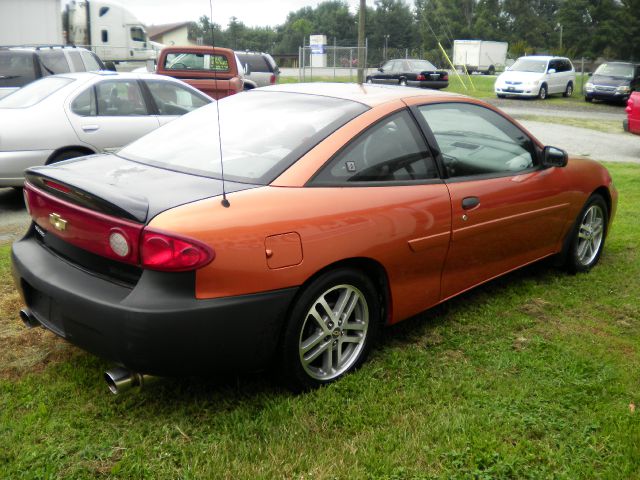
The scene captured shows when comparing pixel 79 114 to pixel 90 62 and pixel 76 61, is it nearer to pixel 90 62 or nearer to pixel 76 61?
pixel 76 61

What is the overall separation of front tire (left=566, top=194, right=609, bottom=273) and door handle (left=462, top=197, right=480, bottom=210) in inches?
55.3

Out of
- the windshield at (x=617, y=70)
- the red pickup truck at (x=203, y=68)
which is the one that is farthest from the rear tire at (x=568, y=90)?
the red pickup truck at (x=203, y=68)

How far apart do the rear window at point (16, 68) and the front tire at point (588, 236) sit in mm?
9850

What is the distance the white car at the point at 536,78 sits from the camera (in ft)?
89.9

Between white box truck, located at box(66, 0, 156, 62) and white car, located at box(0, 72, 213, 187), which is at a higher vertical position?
white box truck, located at box(66, 0, 156, 62)

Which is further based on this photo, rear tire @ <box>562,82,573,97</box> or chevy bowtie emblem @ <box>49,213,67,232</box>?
rear tire @ <box>562,82,573,97</box>

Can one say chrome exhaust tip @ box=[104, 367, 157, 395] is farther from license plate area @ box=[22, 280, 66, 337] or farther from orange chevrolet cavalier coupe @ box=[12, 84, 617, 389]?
license plate area @ box=[22, 280, 66, 337]

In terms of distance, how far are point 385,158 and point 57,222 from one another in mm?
1648

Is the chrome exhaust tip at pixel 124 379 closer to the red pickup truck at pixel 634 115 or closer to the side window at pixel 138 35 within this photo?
the red pickup truck at pixel 634 115

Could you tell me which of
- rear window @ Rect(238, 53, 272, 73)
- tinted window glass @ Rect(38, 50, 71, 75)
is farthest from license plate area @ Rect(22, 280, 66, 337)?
rear window @ Rect(238, 53, 272, 73)

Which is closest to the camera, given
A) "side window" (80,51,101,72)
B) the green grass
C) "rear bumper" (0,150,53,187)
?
the green grass

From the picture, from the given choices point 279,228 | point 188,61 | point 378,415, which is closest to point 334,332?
point 378,415

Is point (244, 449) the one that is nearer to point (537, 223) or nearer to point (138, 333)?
point (138, 333)

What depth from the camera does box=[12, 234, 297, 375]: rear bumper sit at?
9.19 ft
